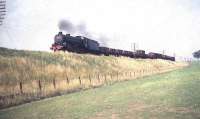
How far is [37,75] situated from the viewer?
31531 mm

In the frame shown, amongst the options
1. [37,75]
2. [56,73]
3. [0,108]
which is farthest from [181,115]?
[56,73]

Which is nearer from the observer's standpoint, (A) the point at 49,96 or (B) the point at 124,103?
(B) the point at 124,103

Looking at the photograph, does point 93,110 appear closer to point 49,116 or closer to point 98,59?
point 49,116

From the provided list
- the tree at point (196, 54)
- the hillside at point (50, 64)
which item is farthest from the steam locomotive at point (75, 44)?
the tree at point (196, 54)

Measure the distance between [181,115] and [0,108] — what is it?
11455 mm

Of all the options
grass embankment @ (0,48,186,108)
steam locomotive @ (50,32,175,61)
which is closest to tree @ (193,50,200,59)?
grass embankment @ (0,48,186,108)

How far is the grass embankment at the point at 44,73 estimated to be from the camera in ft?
76.7

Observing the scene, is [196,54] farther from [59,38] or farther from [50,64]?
[50,64]

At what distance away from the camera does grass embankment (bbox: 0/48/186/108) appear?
23.4m

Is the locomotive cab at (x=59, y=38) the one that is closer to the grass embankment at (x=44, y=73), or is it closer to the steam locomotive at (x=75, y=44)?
the steam locomotive at (x=75, y=44)

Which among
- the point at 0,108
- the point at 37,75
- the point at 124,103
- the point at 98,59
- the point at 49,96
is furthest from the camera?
the point at 98,59

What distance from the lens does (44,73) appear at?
108ft

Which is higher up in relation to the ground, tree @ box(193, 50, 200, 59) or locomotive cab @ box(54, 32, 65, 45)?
locomotive cab @ box(54, 32, 65, 45)

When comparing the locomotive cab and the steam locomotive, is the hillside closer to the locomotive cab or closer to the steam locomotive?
the steam locomotive
